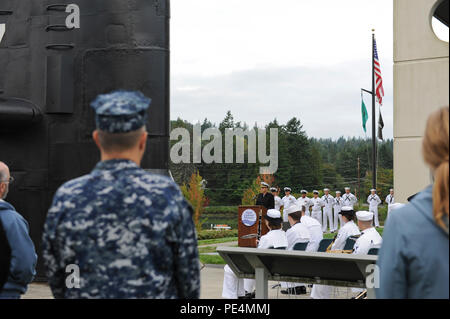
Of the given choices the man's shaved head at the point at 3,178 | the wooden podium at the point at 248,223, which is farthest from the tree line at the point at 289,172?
the man's shaved head at the point at 3,178

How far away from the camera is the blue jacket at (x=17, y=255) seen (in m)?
3.87

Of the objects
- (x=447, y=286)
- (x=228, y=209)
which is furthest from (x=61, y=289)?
(x=228, y=209)

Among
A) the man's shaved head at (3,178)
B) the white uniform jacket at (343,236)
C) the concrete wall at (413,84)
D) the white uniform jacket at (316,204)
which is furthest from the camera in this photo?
the white uniform jacket at (316,204)

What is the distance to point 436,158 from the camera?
2412 millimetres

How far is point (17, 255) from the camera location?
3869mm

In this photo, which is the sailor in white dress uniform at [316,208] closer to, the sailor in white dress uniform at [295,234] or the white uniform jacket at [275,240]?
the sailor in white dress uniform at [295,234]

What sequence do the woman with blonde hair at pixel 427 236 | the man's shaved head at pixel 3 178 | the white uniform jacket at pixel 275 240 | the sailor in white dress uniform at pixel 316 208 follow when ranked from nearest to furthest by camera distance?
the woman with blonde hair at pixel 427 236 < the man's shaved head at pixel 3 178 < the white uniform jacket at pixel 275 240 < the sailor in white dress uniform at pixel 316 208

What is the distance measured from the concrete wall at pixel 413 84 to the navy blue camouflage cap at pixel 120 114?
7177mm

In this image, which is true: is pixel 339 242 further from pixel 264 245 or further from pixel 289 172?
pixel 289 172

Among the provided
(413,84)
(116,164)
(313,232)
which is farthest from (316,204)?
(116,164)

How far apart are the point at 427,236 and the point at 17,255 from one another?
2482mm
